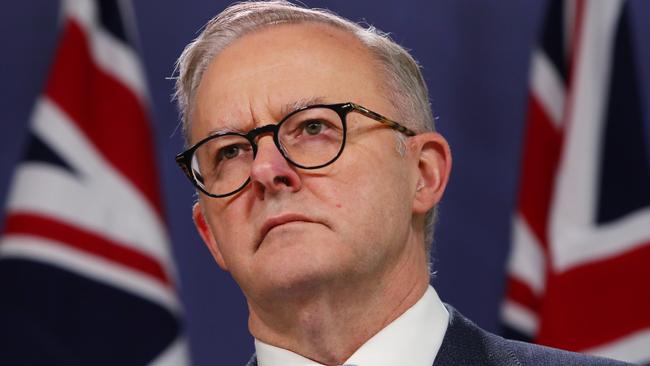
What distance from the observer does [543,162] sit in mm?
2766

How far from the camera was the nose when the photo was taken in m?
1.40

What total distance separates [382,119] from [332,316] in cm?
26

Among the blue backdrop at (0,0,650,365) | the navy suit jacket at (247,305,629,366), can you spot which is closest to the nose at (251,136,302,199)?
the navy suit jacket at (247,305,629,366)

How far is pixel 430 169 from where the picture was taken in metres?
1.60

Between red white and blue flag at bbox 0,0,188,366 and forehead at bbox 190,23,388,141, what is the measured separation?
111 cm

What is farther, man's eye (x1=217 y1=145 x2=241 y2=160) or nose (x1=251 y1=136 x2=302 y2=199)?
man's eye (x1=217 y1=145 x2=241 y2=160)

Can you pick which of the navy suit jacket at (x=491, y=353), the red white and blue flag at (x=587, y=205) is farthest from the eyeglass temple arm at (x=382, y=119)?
the red white and blue flag at (x=587, y=205)

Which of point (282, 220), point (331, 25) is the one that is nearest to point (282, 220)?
point (282, 220)

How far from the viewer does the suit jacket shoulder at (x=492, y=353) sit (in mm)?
1440

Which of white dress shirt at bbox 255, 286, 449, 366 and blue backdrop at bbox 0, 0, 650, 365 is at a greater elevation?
white dress shirt at bbox 255, 286, 449, 366

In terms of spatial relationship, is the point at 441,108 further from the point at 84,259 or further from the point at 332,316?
the point at 332,316

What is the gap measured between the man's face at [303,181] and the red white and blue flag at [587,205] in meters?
1.19

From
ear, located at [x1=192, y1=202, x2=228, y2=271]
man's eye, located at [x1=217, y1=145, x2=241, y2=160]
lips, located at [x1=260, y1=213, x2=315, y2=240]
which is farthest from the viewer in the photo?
ear, located at [x1=192, y1=202, x2=228, y2=271]

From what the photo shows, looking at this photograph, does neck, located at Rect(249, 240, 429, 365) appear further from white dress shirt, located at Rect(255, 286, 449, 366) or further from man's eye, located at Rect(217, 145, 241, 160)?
man's eye, located at Rect(217, 145, 241, 160)
